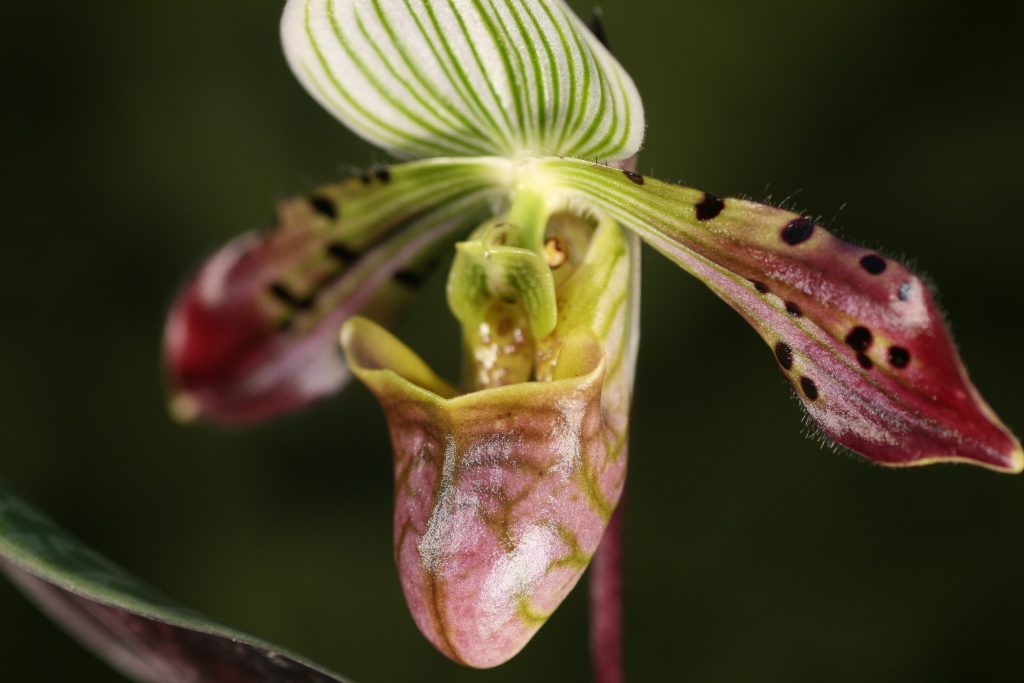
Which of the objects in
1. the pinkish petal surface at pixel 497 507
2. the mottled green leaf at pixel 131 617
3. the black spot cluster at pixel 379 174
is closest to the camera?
the mottled green leaf at pixel 131 617

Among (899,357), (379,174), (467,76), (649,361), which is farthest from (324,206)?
(649,361)

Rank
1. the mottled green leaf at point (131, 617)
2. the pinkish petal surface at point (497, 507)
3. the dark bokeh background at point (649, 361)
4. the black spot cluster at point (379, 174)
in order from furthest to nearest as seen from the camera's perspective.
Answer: the dark bokeh background at point (649, 361) < the black spot cluster at point (379, 174) < the pinkish petal surface at point (497, 507) < the mottled green leaf at point (131, 617)

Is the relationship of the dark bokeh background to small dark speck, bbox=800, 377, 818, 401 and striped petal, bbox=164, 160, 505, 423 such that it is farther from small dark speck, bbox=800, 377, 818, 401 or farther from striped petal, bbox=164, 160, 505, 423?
small dark speck, bbox=800, 377, 818, 401

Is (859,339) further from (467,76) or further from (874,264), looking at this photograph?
(467,76)

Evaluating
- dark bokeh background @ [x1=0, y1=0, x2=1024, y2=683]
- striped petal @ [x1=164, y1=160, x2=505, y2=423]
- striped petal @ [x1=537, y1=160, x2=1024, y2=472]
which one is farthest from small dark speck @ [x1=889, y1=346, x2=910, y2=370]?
dark bokeh background @ [x1=0, y1=0, x2=1024, y2=683]

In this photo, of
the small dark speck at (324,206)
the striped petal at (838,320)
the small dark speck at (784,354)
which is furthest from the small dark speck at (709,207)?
the small dark speck at (324,206)

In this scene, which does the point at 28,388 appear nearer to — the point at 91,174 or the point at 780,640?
the point at 91,174

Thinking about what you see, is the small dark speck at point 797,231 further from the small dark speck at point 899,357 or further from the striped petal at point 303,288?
the striped petal at point 303,288

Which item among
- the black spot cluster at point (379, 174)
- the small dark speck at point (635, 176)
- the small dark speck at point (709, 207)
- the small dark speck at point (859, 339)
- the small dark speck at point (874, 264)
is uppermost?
the black spot cluster at point (379, 174)
